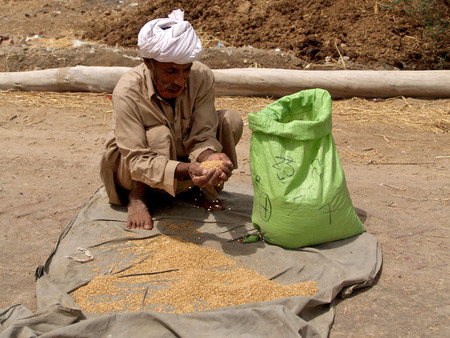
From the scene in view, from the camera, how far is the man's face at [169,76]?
3.20 m

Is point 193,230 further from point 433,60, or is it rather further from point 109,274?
point 433,60

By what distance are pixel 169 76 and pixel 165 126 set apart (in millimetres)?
324

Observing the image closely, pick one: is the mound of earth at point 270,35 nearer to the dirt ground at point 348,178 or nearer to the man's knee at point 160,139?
the dirt ground at point 348,178

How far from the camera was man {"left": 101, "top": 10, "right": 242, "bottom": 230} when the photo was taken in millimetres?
3102

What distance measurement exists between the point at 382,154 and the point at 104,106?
3.20 metres

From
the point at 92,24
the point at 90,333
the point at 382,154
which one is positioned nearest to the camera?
the point at 90,333

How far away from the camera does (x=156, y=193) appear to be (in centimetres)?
382

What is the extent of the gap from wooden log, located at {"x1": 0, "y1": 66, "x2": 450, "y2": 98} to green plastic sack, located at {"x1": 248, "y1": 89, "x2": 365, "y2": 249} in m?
3.07

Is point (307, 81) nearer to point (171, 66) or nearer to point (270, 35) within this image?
point (270, 35)

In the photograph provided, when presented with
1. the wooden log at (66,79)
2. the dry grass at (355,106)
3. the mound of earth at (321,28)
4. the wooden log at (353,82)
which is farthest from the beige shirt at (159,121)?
the mound of earth at (321,28)

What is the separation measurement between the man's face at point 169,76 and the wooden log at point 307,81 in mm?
3074

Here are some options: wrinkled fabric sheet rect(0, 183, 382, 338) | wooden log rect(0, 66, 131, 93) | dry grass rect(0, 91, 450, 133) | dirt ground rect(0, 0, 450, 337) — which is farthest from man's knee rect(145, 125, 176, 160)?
wooden log rect(0, 66, 131, 93)

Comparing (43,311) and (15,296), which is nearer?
(43,311)

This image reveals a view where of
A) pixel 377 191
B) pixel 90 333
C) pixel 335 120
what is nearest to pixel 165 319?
pixel 90 333
